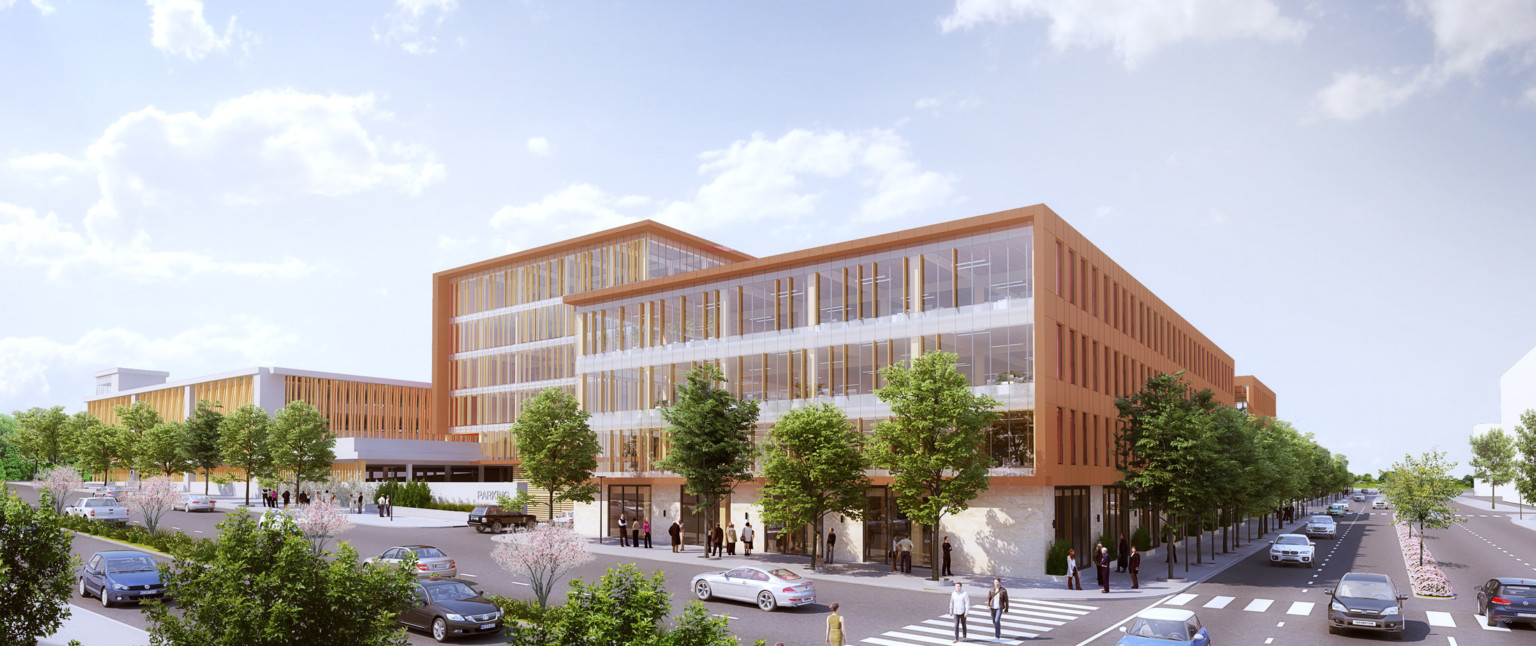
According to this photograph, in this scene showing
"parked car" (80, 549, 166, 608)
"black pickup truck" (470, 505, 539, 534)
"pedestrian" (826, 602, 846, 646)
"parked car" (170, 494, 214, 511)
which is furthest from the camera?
"parked car" (170, 494, 214, 511)

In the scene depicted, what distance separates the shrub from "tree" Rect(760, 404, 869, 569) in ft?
25.9

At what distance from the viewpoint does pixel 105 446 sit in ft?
319

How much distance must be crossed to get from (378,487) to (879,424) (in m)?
50.2

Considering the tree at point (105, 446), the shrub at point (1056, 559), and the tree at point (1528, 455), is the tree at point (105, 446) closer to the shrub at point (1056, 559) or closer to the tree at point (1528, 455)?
the shrub at point (1056, 559)

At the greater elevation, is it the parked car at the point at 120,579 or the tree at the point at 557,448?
the tree at the point at 557,448

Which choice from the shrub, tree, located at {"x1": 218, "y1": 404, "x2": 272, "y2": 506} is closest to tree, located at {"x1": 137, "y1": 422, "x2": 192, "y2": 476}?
tree, located at {"x1": 218, "y1": 404, "x2": 272, "y2": 506}

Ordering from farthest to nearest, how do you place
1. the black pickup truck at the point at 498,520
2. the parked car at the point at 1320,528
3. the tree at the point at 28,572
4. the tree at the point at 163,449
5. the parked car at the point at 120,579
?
the tree at the point at 163,449 → the parked car at the point at 1320,528 → the black pickup truck at the point at 498,520 → the parked car at the point at 120,579 → the tree at the point at 28,572

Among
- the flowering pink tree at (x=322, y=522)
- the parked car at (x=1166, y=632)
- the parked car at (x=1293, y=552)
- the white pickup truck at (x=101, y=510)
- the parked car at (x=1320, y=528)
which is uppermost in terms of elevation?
the flowering pink tree at (x=322, y=522)

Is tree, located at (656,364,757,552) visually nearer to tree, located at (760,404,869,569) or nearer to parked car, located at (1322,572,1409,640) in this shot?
tree, located at (760,404,869,569)

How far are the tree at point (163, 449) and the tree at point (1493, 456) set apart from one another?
480 ft

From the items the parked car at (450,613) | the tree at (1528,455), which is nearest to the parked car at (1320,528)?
the tree at (1528,455)

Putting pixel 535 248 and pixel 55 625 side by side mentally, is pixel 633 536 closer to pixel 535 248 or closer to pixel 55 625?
pixel 55 625

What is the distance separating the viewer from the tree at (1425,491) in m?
47.4

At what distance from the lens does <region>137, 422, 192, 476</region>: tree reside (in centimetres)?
8569
